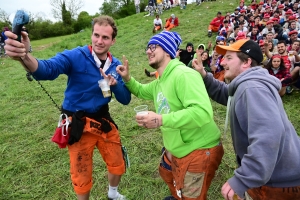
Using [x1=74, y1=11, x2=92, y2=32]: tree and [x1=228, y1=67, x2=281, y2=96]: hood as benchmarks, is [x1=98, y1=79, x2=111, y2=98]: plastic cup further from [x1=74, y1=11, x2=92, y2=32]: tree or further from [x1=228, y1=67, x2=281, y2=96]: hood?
[x1=74, y1=11, x2=92, y2=32]: tree

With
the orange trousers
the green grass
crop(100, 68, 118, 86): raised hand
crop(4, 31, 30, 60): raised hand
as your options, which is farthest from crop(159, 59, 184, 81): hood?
the green grass

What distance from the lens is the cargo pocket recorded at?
217cm

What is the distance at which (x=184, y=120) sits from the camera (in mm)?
1823

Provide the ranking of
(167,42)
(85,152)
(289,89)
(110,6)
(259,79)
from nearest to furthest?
(259,79), (167,42), (85,152), (289,89), (110,6)

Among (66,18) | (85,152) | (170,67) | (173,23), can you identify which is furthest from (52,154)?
(66,18)

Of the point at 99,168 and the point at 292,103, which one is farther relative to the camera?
the point at 292,103

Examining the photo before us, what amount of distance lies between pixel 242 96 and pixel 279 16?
1142 centimetres

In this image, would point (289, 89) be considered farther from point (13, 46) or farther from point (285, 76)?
point (13, 46)

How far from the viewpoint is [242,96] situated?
1701 mm

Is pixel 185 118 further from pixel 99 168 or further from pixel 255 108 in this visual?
pixel 99 168

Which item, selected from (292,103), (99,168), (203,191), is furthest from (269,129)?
(292,103)

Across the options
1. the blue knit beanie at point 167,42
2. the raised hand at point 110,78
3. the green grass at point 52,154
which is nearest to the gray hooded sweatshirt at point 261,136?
the blue knit beanie at point 167,42

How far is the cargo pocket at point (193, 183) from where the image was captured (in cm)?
217

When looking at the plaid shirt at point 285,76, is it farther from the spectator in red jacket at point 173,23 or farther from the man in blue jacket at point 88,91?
the spectator in red jacket at point 173,23
